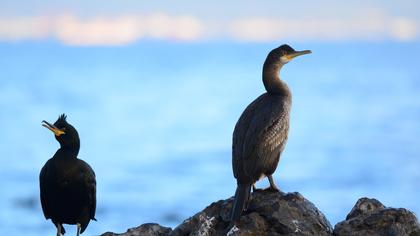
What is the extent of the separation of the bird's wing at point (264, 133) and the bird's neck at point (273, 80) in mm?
150

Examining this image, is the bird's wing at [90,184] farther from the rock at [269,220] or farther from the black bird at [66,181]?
the rock at [269,220]

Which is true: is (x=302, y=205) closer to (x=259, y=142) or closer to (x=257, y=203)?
(x=257, y=203)

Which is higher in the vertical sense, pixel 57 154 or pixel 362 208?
pixel 57 154

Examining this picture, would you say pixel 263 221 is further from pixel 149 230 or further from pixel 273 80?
Result: pixel 273 80

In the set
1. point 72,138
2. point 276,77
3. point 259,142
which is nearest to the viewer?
point 259,142

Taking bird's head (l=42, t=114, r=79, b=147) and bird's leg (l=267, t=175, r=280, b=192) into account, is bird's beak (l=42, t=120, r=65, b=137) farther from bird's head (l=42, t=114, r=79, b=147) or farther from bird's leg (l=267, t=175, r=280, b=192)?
bird's leg (l=267, t=175, r=280, b=192)

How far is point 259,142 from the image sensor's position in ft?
30.7

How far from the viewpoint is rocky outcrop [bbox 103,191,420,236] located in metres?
8.02

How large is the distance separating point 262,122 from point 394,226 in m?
2.11

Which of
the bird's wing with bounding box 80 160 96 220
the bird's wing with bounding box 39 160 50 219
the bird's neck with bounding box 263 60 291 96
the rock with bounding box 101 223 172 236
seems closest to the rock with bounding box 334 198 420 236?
the rock with bounding box 101 223 172 236

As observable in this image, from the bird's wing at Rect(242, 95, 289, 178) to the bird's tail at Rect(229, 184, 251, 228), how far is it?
1.10ft

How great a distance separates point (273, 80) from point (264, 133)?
943mm

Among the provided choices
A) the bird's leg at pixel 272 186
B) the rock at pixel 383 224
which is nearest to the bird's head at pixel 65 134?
the bird's leg at pixel 272 186

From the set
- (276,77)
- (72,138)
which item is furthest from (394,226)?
(72,138)
